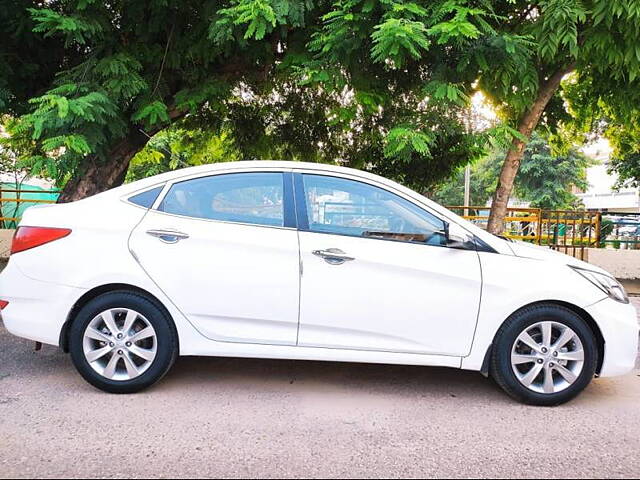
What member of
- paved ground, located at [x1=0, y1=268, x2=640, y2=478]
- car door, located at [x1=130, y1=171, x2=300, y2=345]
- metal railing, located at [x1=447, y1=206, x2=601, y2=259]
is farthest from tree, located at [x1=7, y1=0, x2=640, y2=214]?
metal railing, located at [x1=447, y1=206, x2=601, y2=259]

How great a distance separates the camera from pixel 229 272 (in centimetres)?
361

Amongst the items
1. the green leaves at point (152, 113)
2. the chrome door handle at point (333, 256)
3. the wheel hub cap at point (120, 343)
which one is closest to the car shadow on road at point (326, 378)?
the wheel hub cap at point (120, 343)

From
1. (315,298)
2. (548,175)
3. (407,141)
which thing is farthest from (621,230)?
(548,175)

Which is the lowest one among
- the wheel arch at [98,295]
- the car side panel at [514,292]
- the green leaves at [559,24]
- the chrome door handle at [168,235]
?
the wheel arch at [98,295]

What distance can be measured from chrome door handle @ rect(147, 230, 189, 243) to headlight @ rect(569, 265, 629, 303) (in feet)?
9.41

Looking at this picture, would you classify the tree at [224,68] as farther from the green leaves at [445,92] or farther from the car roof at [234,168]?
the car roof at [234,168]

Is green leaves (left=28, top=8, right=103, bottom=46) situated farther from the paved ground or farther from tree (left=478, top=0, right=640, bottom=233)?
tree (left=478, top=0, right=640, bottom=233)

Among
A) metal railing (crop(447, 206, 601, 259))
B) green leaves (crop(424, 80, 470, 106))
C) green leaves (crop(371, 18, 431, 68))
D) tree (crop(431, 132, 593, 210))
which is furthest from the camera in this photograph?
tree (crop(431, 132, 593, 210))

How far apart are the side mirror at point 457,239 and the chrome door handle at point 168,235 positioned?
189 centimetres

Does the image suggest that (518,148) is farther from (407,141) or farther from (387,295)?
(387,295)

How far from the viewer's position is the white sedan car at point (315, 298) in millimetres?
3562

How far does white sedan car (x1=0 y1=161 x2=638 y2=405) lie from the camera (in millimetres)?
3562

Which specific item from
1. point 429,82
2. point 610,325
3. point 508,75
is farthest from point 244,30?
point 610,325

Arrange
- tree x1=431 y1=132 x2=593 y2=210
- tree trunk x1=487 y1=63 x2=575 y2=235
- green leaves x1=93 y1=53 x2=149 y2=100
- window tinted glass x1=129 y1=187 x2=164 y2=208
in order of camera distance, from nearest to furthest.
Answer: window tinted glass x1=129 y1=187 x2=164 y2=208 → green leaves x1=93 y1=53 x2=149 y2=100 → tree trunk x1=487 y1=63 x2=575 y2=235 → tree x1=431 y1=132 x2=593 y2=210
